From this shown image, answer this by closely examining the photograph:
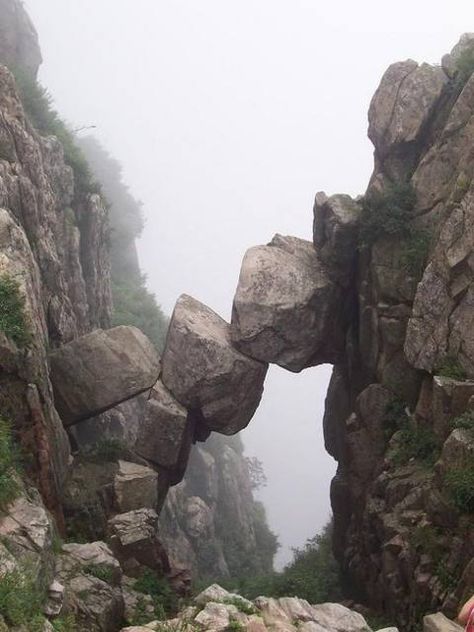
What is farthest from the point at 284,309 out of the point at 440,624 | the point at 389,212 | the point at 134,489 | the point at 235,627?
the point at 235,627

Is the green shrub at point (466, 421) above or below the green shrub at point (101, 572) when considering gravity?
above

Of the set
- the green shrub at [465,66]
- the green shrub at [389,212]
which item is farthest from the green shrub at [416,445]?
the green shrub at [465,66]

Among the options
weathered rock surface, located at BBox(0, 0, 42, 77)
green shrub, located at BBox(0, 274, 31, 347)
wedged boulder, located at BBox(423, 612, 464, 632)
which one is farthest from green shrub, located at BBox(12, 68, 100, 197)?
wedged boulder, located at BBox(423, 612, 464, 632)

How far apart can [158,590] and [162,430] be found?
7.17 m

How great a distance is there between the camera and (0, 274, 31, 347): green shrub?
16.3m

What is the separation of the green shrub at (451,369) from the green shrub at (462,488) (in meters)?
3.23

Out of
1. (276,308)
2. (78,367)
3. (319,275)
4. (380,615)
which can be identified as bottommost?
(380,615)

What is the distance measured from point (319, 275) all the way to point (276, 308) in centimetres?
274

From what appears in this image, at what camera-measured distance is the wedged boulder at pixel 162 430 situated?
24.5 meters

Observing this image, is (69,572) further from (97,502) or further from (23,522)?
(97,502)

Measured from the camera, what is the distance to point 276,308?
24.8 m

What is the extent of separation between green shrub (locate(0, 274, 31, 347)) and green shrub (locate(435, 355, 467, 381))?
1289 cm

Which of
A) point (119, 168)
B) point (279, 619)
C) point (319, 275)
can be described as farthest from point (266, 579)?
point (119, 168)

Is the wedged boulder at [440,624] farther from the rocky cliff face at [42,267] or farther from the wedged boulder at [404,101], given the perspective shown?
the wedged boulder at [404,101]
